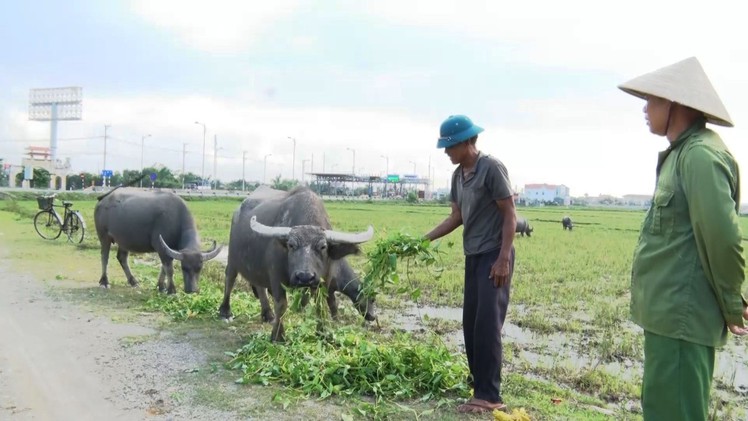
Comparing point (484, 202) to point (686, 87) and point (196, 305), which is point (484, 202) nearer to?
point (686, 87)

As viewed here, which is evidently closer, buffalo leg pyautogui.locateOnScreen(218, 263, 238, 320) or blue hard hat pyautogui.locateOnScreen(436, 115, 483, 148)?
blue hard hat pyautogui.locateOnScreen(436, 115, 483, 148)

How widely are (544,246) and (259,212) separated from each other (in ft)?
40.0

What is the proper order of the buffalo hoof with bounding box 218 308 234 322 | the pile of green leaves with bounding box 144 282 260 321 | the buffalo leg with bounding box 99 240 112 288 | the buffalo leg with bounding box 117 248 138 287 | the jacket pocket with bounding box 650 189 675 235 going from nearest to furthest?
1. the jacket pocket with bounding box 650 189 675 235
2. the buffalo hoof with bounding box 218 308 234 322
3. the pile of green leaves with bounding box 144 282 260 321
4. the buffalo leg with bounding box 99 240 112 288
5. the buffalo leg with bounding box 117 248 138 287

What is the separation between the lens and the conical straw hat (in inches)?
93.5

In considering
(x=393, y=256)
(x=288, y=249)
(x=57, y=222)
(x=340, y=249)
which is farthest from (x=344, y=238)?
(x=57, y=222)

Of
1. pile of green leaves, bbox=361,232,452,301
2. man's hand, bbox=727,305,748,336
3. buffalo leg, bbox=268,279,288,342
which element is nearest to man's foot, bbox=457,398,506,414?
pile of green leaves, bbox=361,232,452,301

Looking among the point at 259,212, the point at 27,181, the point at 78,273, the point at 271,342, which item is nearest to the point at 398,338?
the point at 271,342

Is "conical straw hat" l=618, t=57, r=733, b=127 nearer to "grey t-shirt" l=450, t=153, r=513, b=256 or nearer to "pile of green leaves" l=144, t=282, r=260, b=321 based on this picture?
"grey t-shirt" l=450, t=153, r=513, b=256

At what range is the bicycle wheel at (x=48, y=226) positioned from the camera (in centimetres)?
1531


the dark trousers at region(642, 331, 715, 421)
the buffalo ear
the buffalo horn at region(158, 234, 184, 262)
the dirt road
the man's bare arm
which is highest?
the man's bare arm

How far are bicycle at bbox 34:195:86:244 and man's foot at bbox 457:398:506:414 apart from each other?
12555 millimetres

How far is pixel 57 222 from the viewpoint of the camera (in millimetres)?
15703

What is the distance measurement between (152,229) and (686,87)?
775 centimetres

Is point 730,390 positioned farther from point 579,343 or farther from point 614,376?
point 579,343
